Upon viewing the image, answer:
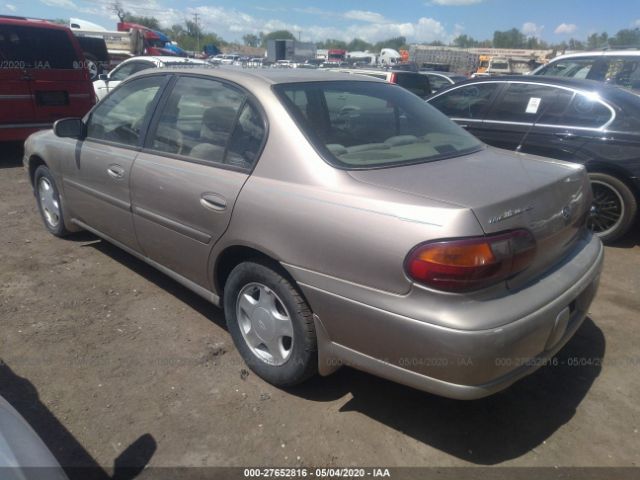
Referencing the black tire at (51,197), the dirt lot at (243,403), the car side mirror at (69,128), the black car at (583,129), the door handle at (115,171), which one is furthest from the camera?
the black car at (583,129)

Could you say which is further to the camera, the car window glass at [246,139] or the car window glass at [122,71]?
the car window glass at [122,71]

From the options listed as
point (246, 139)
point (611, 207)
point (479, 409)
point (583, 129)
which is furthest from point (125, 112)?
point (611, 207)

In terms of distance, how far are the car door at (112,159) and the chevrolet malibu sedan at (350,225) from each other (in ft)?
0.07

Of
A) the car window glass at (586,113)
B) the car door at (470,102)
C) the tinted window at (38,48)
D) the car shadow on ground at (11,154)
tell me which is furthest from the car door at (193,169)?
the car shadow on ground at (11,154)

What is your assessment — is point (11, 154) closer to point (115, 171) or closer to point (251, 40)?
point (115, 171)

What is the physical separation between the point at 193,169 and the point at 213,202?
0.31 meters

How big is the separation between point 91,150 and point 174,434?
7.58 feet

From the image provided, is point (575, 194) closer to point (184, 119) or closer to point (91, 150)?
point (184, 119)

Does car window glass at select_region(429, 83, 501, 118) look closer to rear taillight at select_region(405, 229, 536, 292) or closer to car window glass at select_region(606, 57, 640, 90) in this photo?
car window glass at select_region(606, 57, 640, 90)

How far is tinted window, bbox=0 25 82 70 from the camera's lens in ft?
23.0

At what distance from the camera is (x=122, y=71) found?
1030cm

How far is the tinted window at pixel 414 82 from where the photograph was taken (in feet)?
34.0

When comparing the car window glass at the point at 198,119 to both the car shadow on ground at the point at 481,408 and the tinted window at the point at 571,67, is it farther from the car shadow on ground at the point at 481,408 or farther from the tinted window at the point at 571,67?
the tinted window at the point at 571,67

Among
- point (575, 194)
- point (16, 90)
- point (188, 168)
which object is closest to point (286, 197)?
point (188, 168)
